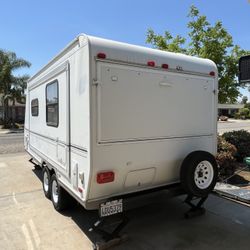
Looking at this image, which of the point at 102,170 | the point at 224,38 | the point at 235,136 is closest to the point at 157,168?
the point at 102,170

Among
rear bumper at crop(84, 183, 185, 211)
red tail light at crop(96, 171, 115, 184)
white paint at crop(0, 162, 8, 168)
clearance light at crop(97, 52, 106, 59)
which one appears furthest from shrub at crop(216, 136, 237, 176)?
white paint at crop(0, 162, 8, 168)

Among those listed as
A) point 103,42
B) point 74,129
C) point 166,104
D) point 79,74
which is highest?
point 103,42

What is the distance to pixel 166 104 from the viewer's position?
4.35 metres

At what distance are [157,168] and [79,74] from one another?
185 centimetres

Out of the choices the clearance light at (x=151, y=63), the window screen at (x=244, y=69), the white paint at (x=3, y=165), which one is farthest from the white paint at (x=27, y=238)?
the white paint at (x=3, y=165)

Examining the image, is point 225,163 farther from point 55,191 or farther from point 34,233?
point 34,233

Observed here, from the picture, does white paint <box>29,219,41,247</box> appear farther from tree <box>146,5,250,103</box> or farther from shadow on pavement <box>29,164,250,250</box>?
tree <box>146,5,250,103</box>

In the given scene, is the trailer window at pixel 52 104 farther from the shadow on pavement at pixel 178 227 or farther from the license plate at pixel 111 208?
the license plate at pixel 111 208

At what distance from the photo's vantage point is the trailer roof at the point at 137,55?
372cm

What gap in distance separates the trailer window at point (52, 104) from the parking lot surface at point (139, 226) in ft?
5.72

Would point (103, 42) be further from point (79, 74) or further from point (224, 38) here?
point (224, 38)

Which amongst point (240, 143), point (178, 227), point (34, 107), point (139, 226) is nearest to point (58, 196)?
point (139, 226)

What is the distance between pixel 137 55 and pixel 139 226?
2.82 metres

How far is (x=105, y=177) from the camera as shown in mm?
3789
